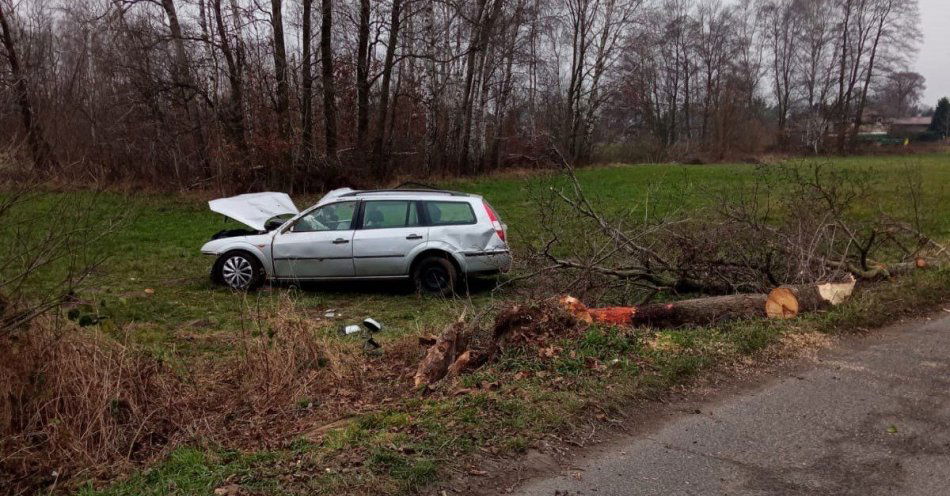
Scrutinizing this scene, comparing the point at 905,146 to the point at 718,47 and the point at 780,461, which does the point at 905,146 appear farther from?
the point at 780,461

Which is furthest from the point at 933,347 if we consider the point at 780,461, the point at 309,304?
the point at 309,304

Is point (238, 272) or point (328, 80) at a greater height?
point (328, 80)

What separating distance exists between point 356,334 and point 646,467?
182 inches

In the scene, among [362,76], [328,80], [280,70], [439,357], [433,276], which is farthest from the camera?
[362,76]

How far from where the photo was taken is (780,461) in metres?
3.89

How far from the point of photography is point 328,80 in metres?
22.9

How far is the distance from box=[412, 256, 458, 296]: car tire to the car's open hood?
2736 millimetres

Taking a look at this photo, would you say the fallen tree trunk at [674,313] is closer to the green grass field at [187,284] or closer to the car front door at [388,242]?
the green grass field at [187,284]

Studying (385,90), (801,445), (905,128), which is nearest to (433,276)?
(801,445)

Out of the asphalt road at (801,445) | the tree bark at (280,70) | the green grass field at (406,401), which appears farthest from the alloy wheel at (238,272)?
Result: the tree bark at (280,70)

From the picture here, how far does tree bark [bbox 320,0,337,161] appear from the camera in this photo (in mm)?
22406

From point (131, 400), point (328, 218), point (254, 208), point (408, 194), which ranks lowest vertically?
point (131, 400)

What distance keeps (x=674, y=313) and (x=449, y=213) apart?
14.8 feet

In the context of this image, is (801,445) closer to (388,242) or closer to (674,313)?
(674,313)
